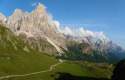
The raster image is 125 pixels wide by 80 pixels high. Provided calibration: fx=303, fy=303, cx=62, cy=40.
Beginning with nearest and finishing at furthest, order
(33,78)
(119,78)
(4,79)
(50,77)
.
Result: (119,78) → (4,79) → (33,78) → (50,77)

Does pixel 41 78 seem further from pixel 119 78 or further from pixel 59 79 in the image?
pixel 119 78

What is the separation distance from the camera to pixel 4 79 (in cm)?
16138

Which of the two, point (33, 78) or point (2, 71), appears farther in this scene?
point (2, 71)

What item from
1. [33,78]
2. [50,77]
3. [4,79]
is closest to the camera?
[4,79]

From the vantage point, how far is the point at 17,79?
165 meters

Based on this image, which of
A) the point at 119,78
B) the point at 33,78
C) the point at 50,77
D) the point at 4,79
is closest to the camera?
the point at 119,78

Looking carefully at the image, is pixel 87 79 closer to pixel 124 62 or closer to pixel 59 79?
pixel 59 79

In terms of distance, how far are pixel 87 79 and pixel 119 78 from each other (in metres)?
124

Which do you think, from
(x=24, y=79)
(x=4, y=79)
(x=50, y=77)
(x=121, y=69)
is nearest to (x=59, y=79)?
(x=50, y=77)

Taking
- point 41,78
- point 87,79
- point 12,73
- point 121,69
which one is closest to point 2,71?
point 12,73

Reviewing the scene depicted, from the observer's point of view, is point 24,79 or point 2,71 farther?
point 2,71

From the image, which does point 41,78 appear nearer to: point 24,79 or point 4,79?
point 24,79

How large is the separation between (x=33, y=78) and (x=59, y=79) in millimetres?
16563

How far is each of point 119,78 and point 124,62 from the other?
4.31 meters
